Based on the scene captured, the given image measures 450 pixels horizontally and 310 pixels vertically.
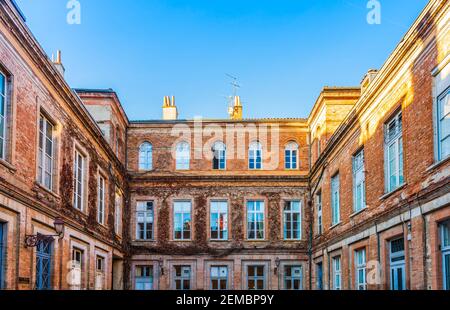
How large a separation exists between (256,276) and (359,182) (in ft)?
37.2

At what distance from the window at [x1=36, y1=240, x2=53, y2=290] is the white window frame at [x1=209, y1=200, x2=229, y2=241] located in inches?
532

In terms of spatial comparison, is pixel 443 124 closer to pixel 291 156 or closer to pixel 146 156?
pixel 291 156

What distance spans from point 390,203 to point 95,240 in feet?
33.5

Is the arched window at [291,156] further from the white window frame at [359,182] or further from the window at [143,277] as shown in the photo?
the white window frame at [359,182]

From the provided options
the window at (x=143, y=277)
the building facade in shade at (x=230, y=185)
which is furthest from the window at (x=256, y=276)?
the window at (x=143, y=277)

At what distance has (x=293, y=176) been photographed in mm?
27672

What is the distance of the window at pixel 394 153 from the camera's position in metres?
13.9

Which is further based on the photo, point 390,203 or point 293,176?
point 293,176

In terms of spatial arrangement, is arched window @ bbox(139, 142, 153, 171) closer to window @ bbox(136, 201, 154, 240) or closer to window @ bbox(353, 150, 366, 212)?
window @ bbox(136, 201, 154, 240)

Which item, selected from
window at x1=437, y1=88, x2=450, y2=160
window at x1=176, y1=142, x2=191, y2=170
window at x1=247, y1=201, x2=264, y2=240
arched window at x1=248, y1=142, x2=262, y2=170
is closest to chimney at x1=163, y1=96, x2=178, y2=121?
window at x1=176, y1=142, x2=191, y2=170

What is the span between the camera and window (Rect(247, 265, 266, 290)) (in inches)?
1085

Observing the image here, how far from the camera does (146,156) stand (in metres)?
28.4

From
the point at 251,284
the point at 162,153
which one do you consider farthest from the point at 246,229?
the point at 162,153
